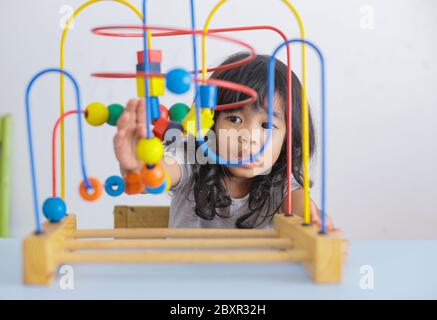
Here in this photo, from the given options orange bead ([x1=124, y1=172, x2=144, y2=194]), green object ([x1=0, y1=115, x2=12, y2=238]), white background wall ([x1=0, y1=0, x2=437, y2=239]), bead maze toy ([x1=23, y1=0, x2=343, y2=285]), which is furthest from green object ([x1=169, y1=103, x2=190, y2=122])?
green object ([x1=0, y1=115, x2=12, y2=238])

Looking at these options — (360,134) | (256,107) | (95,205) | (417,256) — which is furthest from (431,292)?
(95,205)

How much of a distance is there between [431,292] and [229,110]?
0.58m

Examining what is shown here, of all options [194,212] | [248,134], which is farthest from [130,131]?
[194,212]

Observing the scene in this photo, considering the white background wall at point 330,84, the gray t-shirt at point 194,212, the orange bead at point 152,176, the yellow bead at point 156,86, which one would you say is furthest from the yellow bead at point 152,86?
the white background wall at point 330,84

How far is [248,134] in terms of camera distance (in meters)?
1.01

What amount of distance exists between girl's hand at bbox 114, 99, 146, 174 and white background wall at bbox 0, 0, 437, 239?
3.85ft

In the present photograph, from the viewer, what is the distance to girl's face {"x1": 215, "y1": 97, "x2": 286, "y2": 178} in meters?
1.01

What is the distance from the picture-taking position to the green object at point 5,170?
1923 mm

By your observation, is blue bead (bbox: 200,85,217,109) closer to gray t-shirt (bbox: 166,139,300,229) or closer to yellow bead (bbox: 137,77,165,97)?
yellow bead (bbox: 137,77,165,97)
